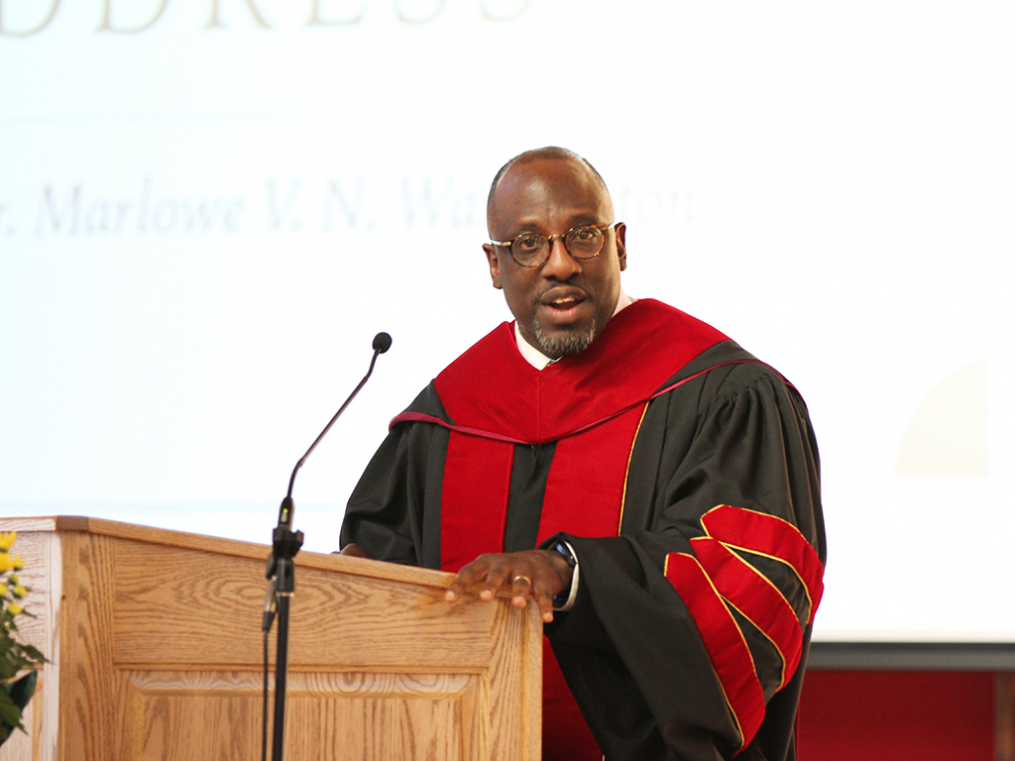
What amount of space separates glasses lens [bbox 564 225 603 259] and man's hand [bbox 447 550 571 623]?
99 cm

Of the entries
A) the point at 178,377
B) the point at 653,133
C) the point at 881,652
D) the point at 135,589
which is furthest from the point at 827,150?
the point at 135,589

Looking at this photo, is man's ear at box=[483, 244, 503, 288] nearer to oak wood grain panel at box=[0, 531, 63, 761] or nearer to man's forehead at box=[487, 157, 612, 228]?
man's forehead at box=[487, 157, 612, 228]

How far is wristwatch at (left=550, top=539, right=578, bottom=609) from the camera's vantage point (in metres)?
Result: 2.17

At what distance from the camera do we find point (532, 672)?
1991mm

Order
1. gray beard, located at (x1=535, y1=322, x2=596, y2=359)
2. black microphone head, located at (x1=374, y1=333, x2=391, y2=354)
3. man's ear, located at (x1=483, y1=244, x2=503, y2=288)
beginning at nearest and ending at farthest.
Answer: black microphone head, located at (x1=374, y1=333, x2=391, y2=354), gray beard, located at (x1=535, y1=322, x2=596, y2=359), man's ear, located at (x1=483, y1=244, x2=503, y2=288)

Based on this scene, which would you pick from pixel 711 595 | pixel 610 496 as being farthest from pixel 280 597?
pixel 610 496

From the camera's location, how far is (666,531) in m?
2.35

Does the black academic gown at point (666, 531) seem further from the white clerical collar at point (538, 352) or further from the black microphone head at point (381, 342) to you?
the black microphone head at point (381, 342)

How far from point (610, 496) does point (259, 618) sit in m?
0.99

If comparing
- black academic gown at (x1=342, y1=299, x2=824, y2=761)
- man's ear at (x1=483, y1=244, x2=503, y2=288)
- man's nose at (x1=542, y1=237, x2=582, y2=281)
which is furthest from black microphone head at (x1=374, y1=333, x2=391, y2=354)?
man's ear at (x1=483, y1=244, x2=503, y2=288)

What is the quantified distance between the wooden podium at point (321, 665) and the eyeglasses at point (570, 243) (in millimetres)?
1088

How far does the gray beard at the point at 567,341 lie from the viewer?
292 cm

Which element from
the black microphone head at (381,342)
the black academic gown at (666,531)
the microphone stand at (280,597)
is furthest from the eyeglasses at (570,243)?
the microphone stand at (280,597)

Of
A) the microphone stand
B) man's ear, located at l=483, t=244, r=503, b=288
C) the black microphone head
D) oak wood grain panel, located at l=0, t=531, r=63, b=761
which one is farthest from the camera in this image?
man's ear, located at l=483, t=244, r=503, b=288
